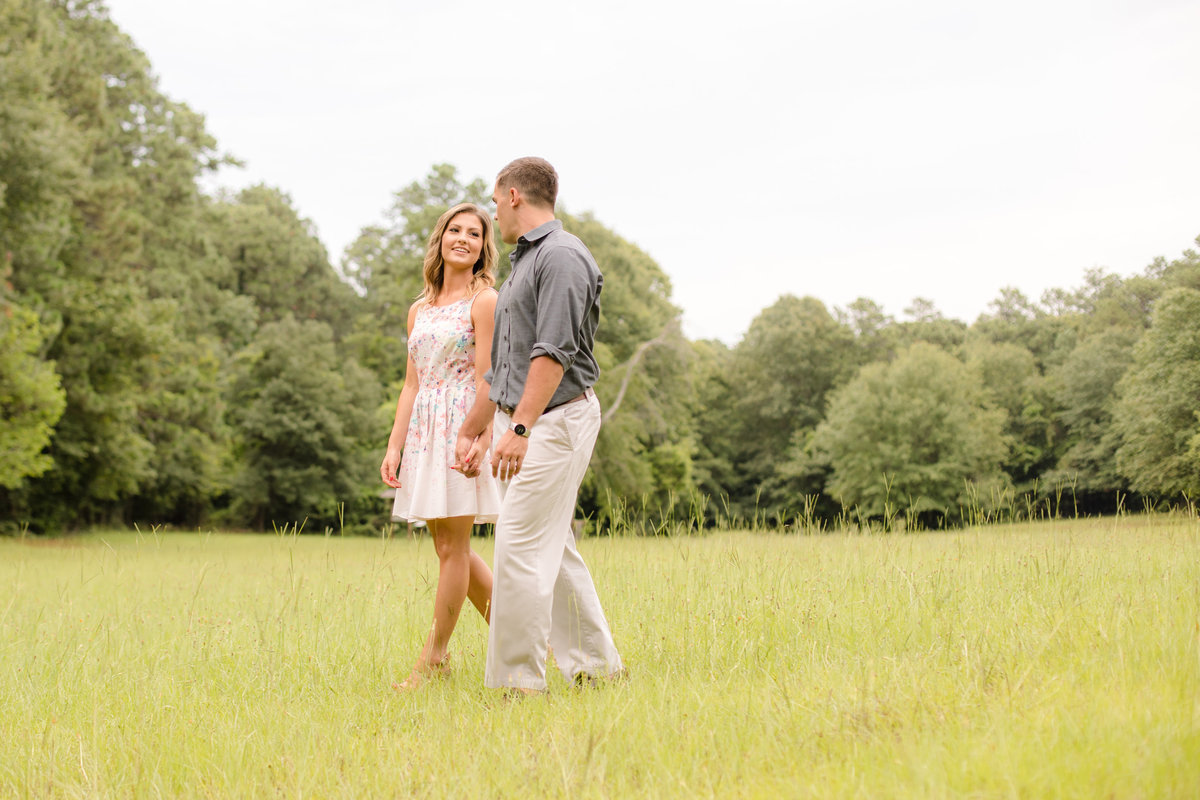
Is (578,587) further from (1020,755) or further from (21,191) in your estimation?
(21,191)

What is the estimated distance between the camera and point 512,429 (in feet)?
11.0

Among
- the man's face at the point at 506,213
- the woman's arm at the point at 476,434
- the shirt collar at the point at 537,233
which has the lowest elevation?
the woman's arm at the point at 476,434

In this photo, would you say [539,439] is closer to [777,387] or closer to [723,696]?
[723,696]

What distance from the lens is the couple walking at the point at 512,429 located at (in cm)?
343

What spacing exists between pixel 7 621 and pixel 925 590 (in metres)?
5.91

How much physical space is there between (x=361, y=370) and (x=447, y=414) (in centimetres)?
2986

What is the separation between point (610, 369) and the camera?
24016 millimetres

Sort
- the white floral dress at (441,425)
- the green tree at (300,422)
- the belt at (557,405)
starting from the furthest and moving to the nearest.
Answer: the green tree at (300,422), the white floral dress at (441,425), the belt at (557,405)

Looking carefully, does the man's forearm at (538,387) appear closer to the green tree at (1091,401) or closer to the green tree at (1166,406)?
the green tree at (1166,406)

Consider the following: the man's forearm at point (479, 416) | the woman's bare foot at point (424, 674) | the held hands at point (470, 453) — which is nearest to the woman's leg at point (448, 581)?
the woman's bare foot at point (424, 674)

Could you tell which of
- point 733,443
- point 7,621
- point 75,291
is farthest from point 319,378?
point 7,621

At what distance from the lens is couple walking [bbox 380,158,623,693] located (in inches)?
135

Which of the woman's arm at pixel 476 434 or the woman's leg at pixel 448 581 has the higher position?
the woman's arm at pixel 476 434

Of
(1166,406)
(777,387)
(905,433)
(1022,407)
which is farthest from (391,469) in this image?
(777,387)
